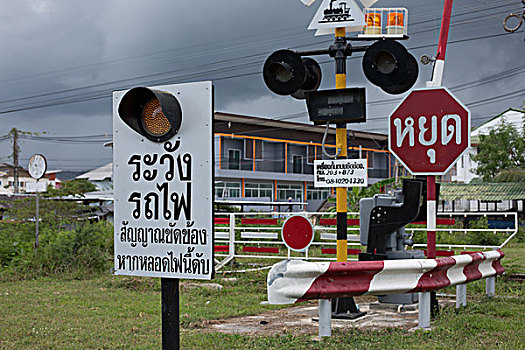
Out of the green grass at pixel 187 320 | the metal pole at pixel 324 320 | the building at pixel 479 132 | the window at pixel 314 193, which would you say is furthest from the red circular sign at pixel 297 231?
the building at pixel 479 132

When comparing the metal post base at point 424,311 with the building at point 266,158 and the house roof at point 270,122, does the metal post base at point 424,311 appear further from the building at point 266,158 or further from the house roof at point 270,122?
the building at point 266,158

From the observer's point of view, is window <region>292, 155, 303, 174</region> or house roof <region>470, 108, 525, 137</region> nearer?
window <region>292, 155, 303, 174</region>

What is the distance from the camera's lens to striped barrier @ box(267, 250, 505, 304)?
671 centimetres

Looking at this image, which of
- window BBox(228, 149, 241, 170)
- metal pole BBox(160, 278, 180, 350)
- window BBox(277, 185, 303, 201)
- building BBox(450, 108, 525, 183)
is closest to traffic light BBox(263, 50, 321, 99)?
metal pole BBox(160, 278, 180, 350)

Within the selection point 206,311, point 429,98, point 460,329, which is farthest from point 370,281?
point 206,311

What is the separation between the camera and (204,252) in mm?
3869

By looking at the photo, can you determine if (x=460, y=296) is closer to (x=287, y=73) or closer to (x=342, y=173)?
(x=342, y=173)

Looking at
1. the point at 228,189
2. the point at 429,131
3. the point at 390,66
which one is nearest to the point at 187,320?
the point at 429,131

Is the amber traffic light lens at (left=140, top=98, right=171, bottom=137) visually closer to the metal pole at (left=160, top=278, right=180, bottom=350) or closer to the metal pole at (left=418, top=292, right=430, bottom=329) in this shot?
the metal pole at (left=160, top=278, right=180, bottom=350)

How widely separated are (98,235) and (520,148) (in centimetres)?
5370

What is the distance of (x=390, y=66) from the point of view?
28.2 ft

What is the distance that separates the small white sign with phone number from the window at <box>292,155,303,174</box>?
5637 centimetres

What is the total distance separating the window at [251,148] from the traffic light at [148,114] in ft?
184

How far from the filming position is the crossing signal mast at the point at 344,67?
8.59 meters
